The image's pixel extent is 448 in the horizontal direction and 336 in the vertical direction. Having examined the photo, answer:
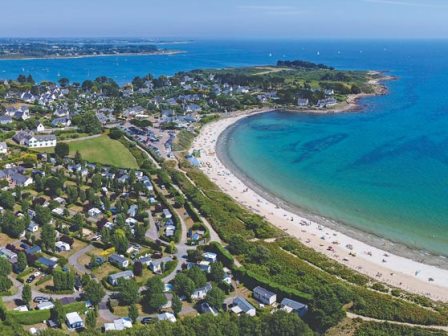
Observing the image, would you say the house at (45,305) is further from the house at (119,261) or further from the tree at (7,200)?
the tree at (7,200)

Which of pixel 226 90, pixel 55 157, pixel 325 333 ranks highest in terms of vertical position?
pixel 226 90

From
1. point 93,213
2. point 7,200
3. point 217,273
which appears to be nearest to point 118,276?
point 217,273

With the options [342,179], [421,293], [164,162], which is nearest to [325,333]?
[421,293]

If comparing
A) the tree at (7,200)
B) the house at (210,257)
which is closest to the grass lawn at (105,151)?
the tree at (7,200)

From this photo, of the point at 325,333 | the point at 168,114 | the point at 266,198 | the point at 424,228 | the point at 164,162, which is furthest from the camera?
the point at 168,114

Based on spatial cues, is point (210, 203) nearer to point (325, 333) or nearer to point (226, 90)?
point (325, 333)
